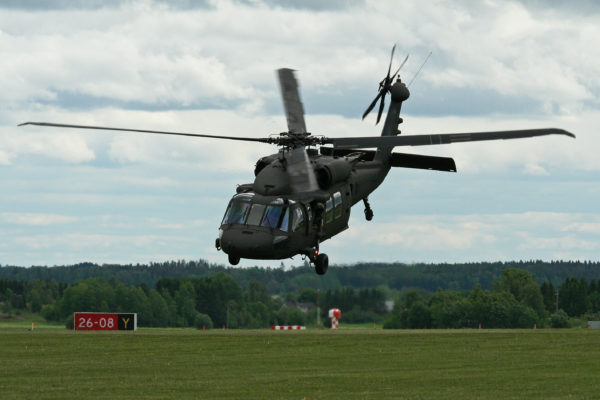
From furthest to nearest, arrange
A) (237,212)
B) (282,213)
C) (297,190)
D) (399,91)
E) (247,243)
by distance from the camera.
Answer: (399,91) < (237,212) < (282,213) < (247,243) < (297,190)

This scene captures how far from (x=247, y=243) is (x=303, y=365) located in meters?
16.2

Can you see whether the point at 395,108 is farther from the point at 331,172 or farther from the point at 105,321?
the point at 105,321

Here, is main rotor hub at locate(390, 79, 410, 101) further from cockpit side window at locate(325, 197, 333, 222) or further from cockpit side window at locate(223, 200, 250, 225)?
cockpit side window at locate(223, 200, 250, 225)

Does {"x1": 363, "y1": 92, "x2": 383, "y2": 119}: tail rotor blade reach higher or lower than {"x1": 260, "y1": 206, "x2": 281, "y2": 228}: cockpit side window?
higher

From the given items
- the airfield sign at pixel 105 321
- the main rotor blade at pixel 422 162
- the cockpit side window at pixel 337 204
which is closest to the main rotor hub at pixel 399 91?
the main rotor blade at pixel 422 162

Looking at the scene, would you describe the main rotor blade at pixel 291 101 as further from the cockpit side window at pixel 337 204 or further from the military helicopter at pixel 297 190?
the cockpit side window at pixel 337 204

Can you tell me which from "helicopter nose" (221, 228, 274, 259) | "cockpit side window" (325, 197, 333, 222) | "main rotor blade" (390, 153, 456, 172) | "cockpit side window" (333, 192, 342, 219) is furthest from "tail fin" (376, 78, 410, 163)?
"helicopter nose" (221, 228, 274, 259)

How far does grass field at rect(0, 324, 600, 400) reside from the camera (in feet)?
158

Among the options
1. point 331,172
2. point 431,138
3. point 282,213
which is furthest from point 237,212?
point 431,138

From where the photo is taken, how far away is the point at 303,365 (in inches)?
2365

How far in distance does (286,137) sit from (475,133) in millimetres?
10930

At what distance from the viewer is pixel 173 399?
148 ft

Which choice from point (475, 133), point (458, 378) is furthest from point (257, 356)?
point (475, 133)

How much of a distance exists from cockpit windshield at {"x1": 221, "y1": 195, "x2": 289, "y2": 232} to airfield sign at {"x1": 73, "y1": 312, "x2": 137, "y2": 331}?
61.3m
